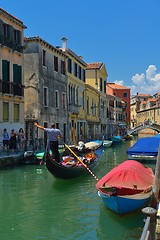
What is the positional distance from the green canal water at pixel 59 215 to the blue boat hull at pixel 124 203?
0.18 meters

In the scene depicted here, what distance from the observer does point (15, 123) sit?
58.9 feet

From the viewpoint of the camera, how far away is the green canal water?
6504mm

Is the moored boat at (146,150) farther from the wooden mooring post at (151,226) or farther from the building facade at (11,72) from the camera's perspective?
the wooden mooring post at (151,226)

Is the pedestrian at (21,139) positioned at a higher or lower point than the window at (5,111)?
lower

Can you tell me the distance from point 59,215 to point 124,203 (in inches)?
62.4

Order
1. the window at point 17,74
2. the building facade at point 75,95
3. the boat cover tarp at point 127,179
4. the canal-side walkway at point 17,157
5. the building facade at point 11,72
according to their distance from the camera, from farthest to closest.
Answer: the building facade at point 75,95
the window at point 17,74
the building facade at point 11,72
the canal-side walkway at point 17,157
the boat cover tarp at point 127,179

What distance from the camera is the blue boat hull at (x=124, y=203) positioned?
700cm

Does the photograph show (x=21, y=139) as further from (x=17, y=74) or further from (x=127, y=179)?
(x=127, y=179)

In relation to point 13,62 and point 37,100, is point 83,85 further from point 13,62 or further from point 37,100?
point 13,62

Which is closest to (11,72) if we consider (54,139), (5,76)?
(5,76)

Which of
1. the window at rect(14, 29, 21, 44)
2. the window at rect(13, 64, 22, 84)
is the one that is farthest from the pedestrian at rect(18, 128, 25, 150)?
the window at rect(14, 29, 21, 44)

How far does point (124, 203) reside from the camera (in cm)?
701

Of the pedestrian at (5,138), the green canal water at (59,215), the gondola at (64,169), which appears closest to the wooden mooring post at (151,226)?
the green canal water at (59,215)

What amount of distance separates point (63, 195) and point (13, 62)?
997cm
